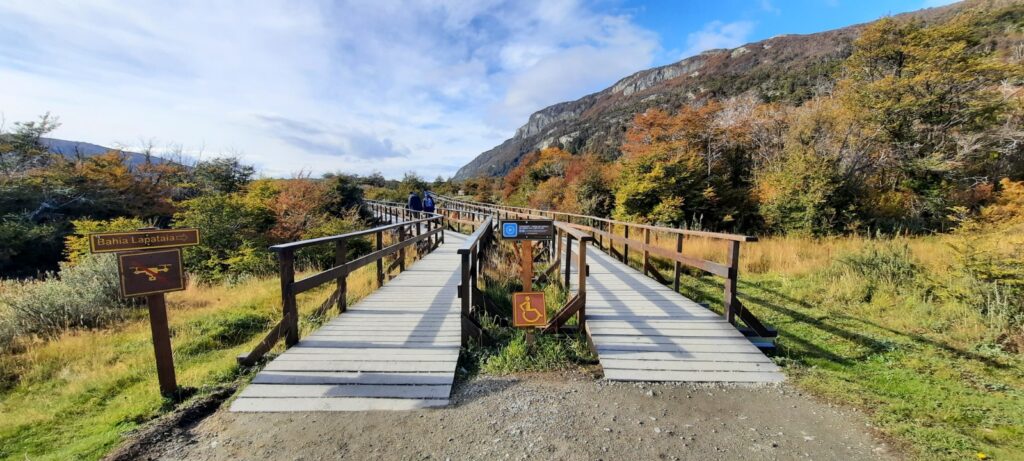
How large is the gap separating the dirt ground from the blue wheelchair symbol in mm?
1433

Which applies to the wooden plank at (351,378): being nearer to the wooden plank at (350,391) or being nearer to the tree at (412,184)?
the wooden plank at (350,391)

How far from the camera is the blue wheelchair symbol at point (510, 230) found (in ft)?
12.5

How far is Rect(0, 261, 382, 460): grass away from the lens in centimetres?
269

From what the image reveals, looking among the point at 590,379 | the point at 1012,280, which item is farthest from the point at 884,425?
the point at 1012,280

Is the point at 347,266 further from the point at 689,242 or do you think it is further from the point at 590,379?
the point at 689,242

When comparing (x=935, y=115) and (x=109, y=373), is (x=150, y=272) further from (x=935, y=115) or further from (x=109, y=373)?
(x=935, y=115)

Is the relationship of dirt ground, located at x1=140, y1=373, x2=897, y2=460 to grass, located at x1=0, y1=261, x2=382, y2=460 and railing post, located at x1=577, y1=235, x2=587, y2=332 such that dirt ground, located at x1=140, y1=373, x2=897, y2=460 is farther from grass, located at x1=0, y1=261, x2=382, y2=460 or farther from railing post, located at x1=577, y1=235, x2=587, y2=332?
railing post, located at x1=577, y1=235, x2=587, y2=332

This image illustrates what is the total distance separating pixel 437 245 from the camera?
467 inches

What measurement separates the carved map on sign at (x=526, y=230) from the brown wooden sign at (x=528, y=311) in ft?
1.87

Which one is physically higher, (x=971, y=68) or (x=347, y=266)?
(x=971, y=68)

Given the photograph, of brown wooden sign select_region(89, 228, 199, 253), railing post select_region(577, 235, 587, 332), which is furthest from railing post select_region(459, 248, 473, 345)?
brown wooden sign select_region(89, 228, 199, 253)

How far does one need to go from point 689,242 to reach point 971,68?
1383 centimetres

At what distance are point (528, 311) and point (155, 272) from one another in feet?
10.4

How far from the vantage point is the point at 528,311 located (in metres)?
3.84
